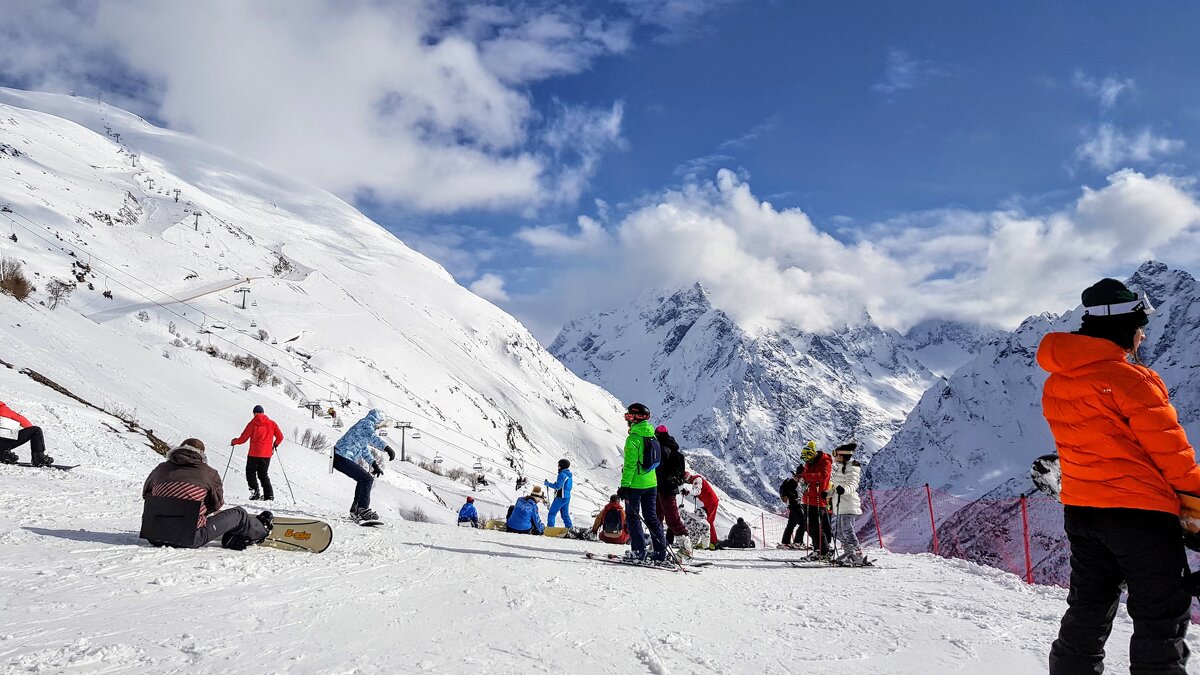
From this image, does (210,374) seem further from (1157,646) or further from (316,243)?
(316,243)

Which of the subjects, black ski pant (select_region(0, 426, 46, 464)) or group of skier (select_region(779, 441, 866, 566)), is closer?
black ski pant (select_region(0, 426, 46, 464))

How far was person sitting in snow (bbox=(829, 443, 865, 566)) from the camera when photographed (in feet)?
32.9

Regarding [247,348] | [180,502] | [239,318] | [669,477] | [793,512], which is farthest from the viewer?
[239,318]

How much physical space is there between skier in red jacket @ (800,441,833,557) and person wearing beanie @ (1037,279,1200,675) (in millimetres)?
7387

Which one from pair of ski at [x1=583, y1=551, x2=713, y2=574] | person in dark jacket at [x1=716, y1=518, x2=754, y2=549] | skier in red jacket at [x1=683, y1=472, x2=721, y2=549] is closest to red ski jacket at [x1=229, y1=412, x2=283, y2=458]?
pair of ski at [x1=583, y1=551, x2=713, y2=574]

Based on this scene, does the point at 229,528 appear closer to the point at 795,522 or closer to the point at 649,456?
the point at 649,456

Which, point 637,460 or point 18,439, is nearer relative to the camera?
point 637,460

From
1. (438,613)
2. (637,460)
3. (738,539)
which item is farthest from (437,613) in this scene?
(738,539)

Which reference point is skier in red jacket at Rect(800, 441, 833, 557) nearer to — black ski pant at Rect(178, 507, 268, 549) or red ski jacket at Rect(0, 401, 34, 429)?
black ski pant at Rect(178, 507, 268, 549)

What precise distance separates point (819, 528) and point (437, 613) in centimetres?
806

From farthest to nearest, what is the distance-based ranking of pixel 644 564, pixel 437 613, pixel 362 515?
1. pixel 362 515
2. pixel 644 564
3. pixel 437 613

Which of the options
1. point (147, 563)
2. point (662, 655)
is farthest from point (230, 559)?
point (662, 655)

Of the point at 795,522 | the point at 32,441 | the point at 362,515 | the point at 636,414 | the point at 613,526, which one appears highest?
the point at 636,414

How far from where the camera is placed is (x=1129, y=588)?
3166mm
